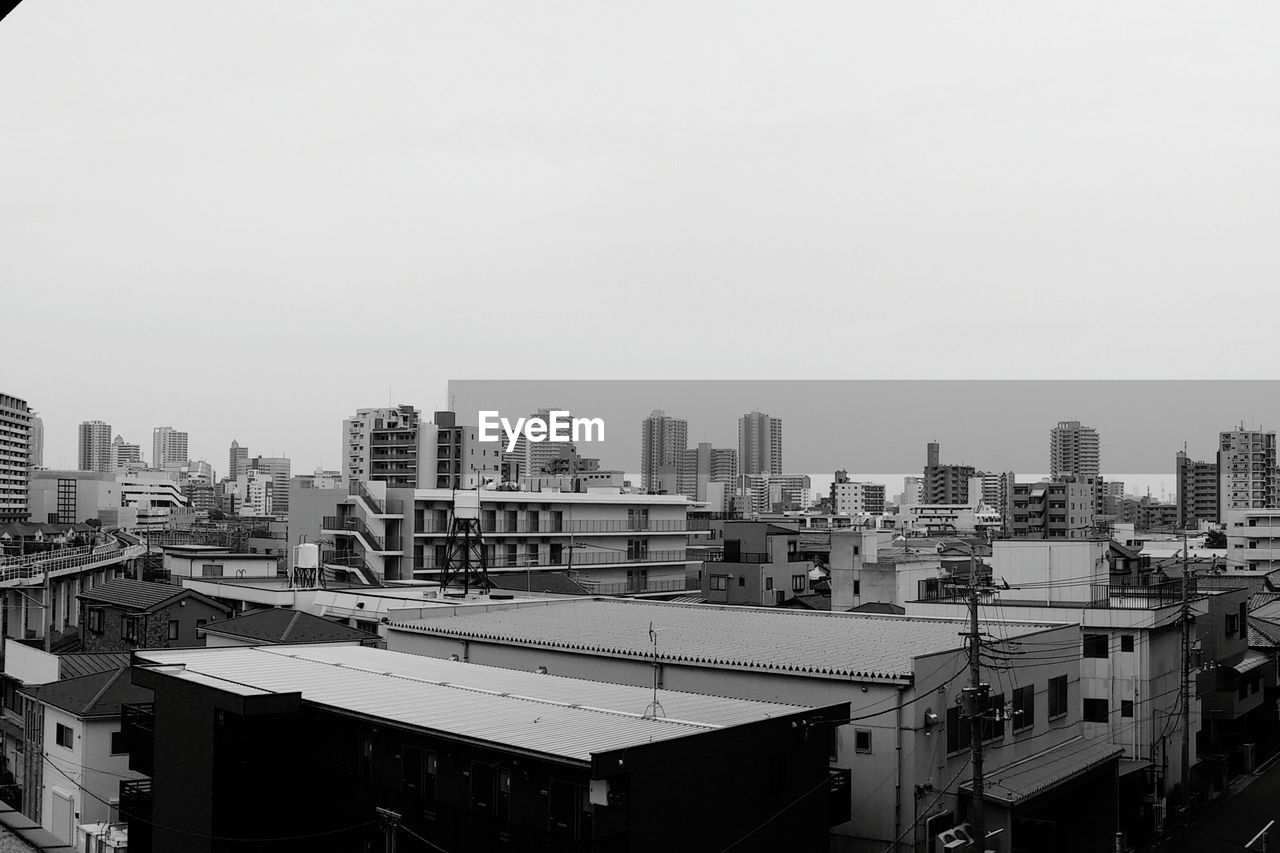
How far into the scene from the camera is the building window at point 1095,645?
84.8 ft

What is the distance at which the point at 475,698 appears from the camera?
15.6 m

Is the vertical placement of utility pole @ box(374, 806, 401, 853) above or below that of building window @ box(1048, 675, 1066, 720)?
below

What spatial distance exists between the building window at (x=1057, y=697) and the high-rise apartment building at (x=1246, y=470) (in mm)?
105194

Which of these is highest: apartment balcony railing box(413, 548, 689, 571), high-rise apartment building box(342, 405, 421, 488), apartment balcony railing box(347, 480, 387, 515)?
high-rise apartment building box(342, 405, 421, 488)

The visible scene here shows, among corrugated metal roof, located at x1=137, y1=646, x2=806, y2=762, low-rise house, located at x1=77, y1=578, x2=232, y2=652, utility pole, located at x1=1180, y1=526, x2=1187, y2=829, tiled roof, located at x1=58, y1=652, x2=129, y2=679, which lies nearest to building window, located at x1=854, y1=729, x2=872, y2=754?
corrugated metal roof, located at x1=137, y1=646, x2=806, y2=762

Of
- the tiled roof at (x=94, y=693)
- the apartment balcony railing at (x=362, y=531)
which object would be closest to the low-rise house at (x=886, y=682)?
the tiled roof at (x=94, y=693)

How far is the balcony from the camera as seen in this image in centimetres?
1805

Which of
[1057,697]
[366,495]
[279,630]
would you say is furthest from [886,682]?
[366,495]

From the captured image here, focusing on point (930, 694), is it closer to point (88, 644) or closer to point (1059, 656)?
point (1059, 656)

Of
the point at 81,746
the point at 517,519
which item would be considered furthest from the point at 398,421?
the point at 81,746

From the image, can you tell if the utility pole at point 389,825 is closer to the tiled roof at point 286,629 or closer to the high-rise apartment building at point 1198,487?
the tiled roof at point 286,629

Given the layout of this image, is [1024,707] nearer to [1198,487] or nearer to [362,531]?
[362,531]

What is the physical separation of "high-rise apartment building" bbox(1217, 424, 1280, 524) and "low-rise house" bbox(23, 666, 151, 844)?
115 m

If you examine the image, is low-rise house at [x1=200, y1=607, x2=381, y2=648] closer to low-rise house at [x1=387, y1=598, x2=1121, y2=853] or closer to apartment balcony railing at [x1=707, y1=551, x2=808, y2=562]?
low-rise house at [x1=387, y1=598, x2=1121, y2=853]
